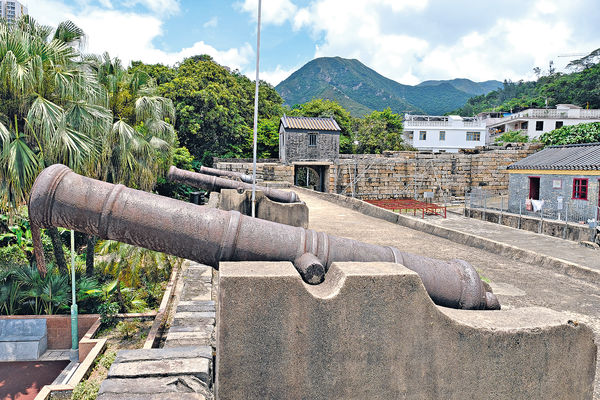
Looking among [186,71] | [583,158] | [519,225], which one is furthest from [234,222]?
[186,71]

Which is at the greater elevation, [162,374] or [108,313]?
[162,374]

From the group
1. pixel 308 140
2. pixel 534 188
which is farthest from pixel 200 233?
pixel 308 140

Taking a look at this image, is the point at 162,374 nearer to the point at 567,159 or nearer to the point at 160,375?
the point at 160,375

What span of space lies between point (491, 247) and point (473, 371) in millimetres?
5818

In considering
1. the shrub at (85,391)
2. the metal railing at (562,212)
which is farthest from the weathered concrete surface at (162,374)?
the metal railing at (562,212)

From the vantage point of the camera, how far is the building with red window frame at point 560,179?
1401 centimetres

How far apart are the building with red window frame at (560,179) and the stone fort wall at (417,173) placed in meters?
8.18

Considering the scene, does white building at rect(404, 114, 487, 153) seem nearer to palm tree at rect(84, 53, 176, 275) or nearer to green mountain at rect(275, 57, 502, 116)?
palm tree at rect(84, 53, 176, 275)

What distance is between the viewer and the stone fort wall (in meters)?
25.4

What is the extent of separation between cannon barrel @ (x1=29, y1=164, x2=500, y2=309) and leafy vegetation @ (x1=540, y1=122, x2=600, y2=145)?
31.0m

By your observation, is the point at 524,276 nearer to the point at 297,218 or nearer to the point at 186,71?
the point at 297,218

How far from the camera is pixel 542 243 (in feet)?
34.1

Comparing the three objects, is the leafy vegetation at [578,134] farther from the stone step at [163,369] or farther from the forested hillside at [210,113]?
the stone step at [163,369]

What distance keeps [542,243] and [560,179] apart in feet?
21.4
